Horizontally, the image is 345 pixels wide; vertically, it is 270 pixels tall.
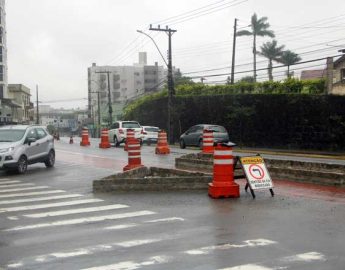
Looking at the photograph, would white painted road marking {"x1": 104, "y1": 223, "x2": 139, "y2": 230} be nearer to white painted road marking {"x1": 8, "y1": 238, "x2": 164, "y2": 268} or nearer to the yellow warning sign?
white painted road marking {"x1": 8, "y1": 238, "x2": 164, "y2": 268}

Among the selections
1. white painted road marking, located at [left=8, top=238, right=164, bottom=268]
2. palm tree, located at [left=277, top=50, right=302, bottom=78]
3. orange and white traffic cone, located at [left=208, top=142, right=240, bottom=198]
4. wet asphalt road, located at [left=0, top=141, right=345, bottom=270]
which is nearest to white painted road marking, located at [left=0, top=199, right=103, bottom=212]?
wet asphalt road, located at [left=0, top=141, right=345, bottom=270]

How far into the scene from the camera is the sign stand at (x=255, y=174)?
11633 mm

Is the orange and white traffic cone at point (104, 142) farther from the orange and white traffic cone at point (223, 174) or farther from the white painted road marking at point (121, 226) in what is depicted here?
the white painted road marking at point (121, 226)

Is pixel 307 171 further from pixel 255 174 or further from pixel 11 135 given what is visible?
pixel 11 135

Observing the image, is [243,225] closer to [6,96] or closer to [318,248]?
[318,248]

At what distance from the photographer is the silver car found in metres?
17.2

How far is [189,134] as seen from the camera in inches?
1275

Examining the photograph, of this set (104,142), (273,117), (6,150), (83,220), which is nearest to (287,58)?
(273,117)

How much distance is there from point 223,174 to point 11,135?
31.7ft

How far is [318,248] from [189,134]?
83.7 ft

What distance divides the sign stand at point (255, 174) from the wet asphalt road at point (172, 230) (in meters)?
0.27

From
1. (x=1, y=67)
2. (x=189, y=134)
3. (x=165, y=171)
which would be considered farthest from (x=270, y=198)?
(x=1, y=67)

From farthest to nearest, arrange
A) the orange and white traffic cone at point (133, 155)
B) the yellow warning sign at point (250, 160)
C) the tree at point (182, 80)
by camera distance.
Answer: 1. the tree at point (182, 80)
2. the orange and white traffic cone at point (133, 155)
3. the yellow warning sign at point (250, 160)

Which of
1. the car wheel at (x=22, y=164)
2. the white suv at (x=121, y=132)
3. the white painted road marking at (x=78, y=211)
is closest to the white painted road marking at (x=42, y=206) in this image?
the white painted road marking at (x=78, y=211)
